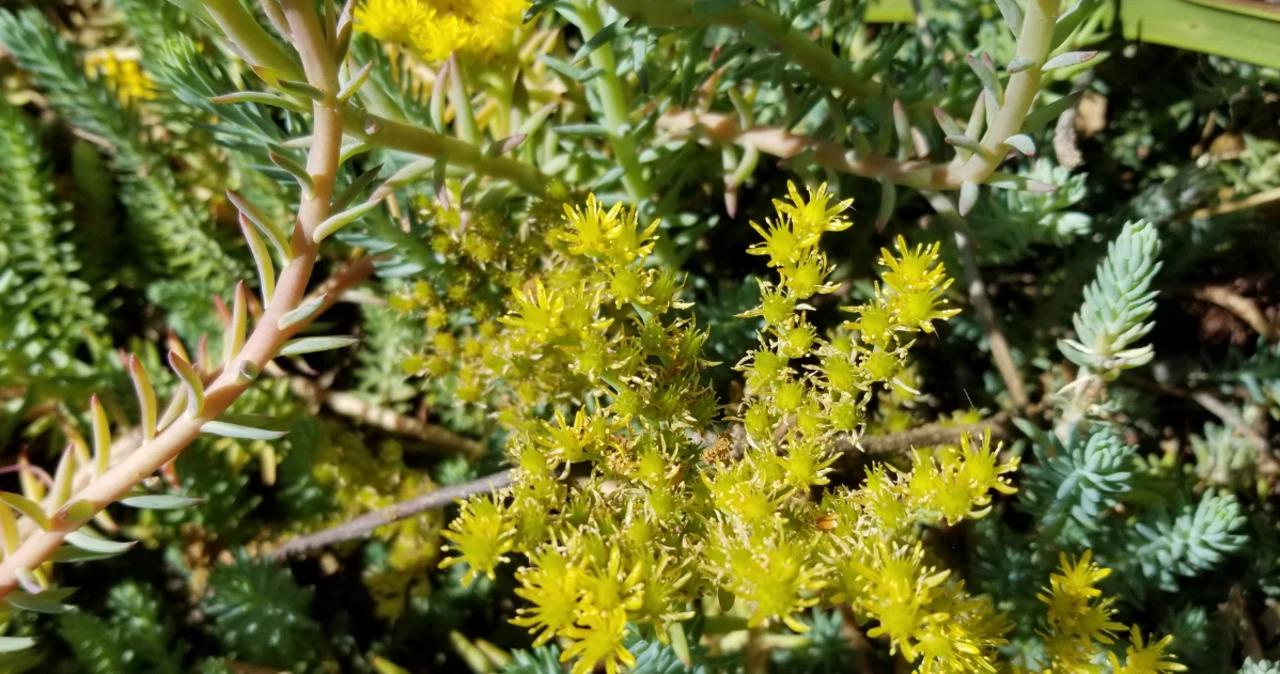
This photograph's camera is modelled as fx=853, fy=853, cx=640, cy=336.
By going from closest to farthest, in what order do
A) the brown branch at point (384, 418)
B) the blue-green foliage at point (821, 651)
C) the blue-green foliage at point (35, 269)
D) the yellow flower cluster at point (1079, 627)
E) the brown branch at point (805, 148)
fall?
the yellow flower cluster at point (1079, 627), the brown branch at point (805, 148), the blue-green foliage at point (821, 651), the blue-green foliage at point (35, 269), the brown branch at point (384, 418)

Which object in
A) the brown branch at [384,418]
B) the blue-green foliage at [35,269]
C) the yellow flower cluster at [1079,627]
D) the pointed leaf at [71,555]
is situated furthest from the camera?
the brown branch at [384,418]

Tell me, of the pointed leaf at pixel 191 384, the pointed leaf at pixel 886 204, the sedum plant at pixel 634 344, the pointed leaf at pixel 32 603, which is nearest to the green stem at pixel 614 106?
the sedum plant at pixel 634 344

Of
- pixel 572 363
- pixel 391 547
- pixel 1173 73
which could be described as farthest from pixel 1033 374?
pixel 391 547

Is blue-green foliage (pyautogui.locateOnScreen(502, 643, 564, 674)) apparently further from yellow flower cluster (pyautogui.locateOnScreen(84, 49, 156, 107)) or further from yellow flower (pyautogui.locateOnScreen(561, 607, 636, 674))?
yellow flower cluster (pyautogui.locateOnScreen(84, 49, 156, 107))

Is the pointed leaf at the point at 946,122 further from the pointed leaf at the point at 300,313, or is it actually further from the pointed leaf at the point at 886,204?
the pointed leaf at the point at 300,313

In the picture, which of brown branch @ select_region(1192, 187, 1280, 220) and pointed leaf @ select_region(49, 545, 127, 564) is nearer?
pointed leaf @ select_region(49, 545, 127, 564)

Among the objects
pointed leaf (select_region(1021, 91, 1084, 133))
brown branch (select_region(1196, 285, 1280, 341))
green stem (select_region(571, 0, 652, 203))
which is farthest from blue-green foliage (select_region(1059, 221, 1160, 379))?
green stem (select_region(571, 0, 652, 203))
